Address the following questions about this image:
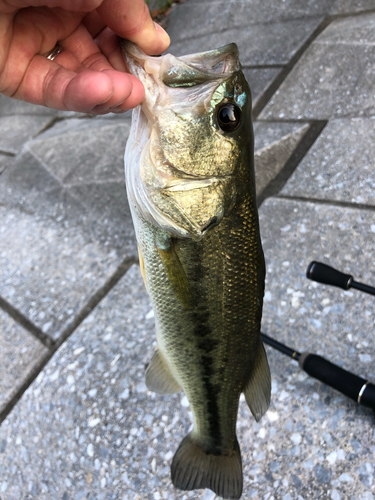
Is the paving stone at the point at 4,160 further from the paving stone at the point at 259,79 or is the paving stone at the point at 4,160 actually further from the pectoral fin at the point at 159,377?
the pectoral fin at the point at 159,377

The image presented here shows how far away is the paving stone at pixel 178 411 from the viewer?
5.24ft

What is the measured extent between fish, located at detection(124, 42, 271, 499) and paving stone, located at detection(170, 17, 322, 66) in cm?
304

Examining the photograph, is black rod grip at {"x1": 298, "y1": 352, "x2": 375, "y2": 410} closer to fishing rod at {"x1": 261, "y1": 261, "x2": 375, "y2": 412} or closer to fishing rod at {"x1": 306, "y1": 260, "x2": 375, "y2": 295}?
fishing rod at {"x1": 261, "y1": 261, "x2": 375, "y2": 412}

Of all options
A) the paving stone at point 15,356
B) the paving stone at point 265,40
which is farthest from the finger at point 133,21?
the paving stone at point 265,40

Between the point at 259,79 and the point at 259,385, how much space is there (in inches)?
123

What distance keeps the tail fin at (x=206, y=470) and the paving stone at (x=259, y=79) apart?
2924 mm

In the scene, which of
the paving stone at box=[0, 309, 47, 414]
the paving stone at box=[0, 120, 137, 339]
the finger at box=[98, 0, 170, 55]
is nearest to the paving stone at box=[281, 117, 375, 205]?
the paving stone at box=[0, 120, 137, 339]

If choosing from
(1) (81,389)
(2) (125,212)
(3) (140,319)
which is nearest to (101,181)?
(2) (125,212)

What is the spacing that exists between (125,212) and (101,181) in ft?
1.56

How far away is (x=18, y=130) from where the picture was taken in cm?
438

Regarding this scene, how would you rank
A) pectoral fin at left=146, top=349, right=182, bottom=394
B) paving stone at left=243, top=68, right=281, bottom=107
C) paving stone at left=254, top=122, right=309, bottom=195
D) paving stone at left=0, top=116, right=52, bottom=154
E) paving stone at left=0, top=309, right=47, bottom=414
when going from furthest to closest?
paving stone at left=0, top=116, right=52, bottom=154
paving stone at left=243, top=68, right=281, bottom=107
paving stone at left=254, top=122, right=309, bottom=195
paving stone at left=0, top=309, right=47, bottom=414
pectoral fin at left=146, top=349, right=182, bottom=394

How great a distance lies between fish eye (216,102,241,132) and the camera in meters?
1.08

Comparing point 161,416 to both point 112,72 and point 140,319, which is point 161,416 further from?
point 112,72

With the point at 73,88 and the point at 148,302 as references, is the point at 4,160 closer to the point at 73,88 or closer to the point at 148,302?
the point at 148,302
